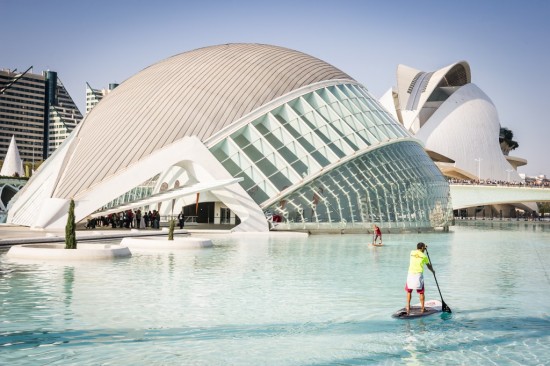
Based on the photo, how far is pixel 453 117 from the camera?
9456 cm

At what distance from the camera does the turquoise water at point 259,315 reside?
8398 millimetres

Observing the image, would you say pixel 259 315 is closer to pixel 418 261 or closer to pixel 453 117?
pixel 418 261

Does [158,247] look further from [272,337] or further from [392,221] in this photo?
[392,221]

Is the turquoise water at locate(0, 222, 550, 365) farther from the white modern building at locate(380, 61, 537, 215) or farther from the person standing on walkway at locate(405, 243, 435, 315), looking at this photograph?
the white modern building at locate(380, 61, 537, 215)

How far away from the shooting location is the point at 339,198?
119ft

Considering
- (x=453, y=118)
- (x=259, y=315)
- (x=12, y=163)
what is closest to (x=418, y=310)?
(x=259, y=315)

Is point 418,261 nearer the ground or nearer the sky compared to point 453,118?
nearer the ground

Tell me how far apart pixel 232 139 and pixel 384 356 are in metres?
28.5

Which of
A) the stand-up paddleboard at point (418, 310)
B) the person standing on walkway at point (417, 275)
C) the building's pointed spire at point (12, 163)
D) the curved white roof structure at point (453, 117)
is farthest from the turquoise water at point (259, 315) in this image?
the building's pointed spire at point (12, 163)

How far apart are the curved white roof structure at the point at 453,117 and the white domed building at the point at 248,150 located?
51903 millimetres

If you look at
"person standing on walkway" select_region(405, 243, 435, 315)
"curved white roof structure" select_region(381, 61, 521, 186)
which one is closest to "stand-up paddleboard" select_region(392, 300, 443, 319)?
"person standing on walkway" select_region(405, 243, 435, 315)

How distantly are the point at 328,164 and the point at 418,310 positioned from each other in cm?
2541

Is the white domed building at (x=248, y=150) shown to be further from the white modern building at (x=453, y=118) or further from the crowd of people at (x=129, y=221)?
the white modern building at (x=453, y=118)

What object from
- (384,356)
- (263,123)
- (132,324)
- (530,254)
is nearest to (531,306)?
(384,356)
